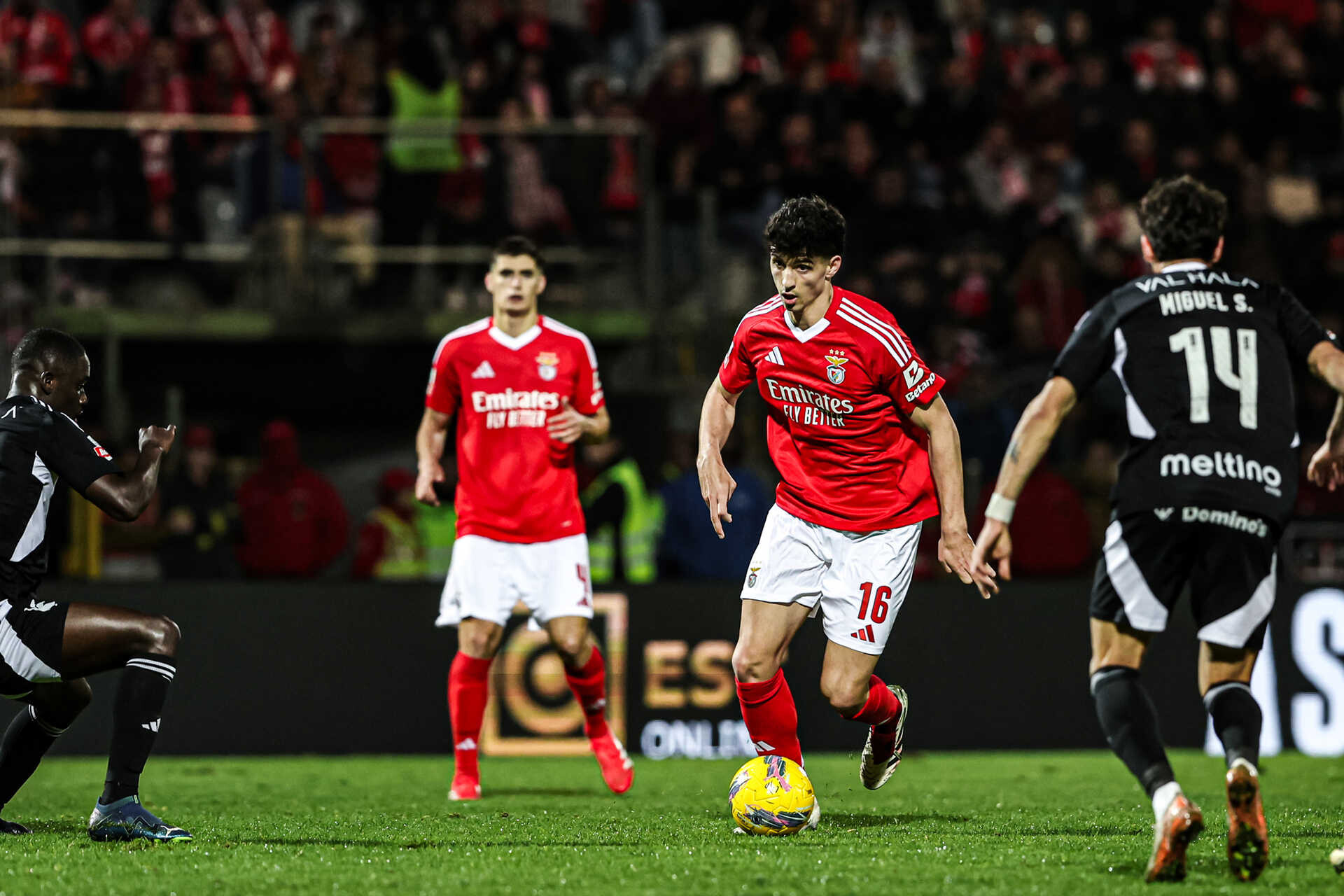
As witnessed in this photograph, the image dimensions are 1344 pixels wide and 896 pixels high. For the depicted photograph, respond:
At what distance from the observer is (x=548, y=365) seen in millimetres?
8203

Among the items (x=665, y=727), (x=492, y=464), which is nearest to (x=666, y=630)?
(x=665, y=727)

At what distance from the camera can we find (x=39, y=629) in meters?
5.68

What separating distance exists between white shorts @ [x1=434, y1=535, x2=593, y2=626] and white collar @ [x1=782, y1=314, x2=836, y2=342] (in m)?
2.17

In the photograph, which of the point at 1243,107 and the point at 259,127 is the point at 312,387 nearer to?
the point at 259,127

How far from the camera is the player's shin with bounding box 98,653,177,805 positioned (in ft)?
18.8

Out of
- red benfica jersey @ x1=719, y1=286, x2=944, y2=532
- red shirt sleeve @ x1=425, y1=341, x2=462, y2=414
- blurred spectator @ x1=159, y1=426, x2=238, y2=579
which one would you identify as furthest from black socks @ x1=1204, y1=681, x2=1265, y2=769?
blurred spectator @ x1=159, y1=426, x2=238, y2=579

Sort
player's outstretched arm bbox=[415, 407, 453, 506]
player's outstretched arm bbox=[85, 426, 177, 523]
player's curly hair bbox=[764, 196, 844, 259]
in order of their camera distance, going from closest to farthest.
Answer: player's outstretched arm bbox=[85, 426, 177, 523] < player's curly hair bbox=[764, 196, 844, 259] < player's outstretched arm bbox=[415, 407, 453, 506]

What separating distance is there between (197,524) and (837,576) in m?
6.31

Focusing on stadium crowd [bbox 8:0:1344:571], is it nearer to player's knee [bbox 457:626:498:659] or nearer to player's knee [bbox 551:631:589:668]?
player's knee [bbox 551:631:589:668]

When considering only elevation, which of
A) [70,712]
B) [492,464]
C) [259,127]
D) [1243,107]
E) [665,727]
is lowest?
[665,727]

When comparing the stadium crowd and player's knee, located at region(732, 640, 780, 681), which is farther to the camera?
the stadium crowd

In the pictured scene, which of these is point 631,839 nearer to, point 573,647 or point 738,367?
point 738,367

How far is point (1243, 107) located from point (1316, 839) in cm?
1171

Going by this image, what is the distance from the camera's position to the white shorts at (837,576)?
6.52 m
